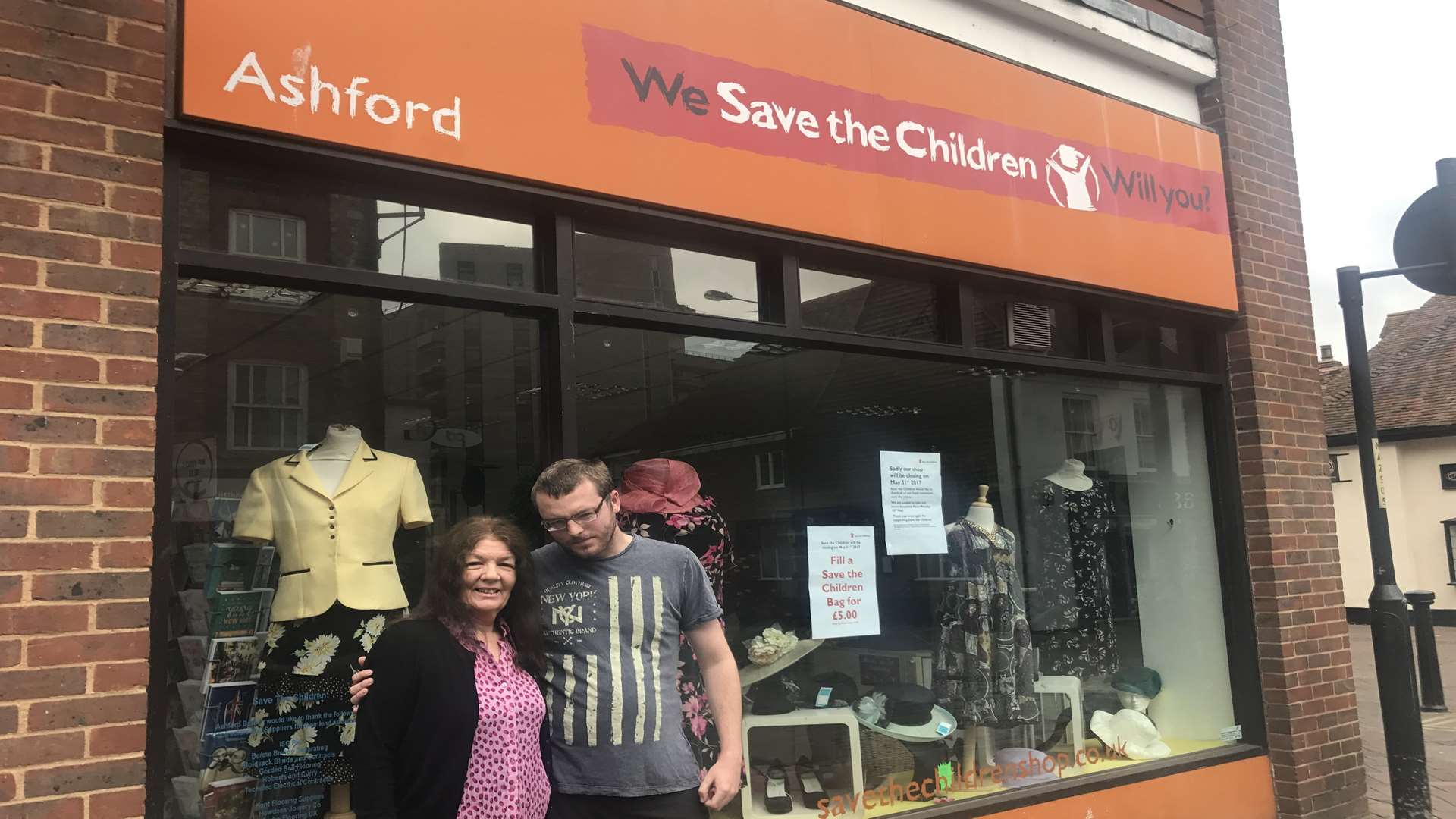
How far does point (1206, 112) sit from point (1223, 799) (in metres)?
4.18

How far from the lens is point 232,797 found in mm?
3295

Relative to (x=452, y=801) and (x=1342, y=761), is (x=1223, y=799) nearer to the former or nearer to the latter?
(x=1342, y=761)

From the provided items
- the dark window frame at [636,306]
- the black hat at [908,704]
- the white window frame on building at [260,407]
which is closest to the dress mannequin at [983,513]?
the dark window frame at [636,306]

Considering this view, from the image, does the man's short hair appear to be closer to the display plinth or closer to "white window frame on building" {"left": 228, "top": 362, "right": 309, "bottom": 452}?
"white window frame on building" {"left": 228, "top": 362, "right": 309, "bottom": 452}

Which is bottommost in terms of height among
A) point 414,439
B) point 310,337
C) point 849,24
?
point 414,439

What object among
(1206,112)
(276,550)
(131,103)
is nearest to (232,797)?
(276,550)

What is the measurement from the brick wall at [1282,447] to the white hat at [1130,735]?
0.74 metres

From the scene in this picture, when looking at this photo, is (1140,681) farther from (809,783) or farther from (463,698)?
(463,698)

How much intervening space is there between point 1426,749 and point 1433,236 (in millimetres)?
5349

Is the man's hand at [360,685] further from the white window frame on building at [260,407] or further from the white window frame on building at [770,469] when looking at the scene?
the white window frame on building at [770,469]

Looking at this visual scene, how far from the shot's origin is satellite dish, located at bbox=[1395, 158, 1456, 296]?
189 inches

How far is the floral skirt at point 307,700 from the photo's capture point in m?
3.37

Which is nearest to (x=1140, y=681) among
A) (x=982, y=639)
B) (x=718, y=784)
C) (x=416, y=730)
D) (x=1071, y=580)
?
(x=1071, y=580)

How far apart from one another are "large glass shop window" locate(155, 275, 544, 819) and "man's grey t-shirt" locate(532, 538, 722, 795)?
0.79 metres
